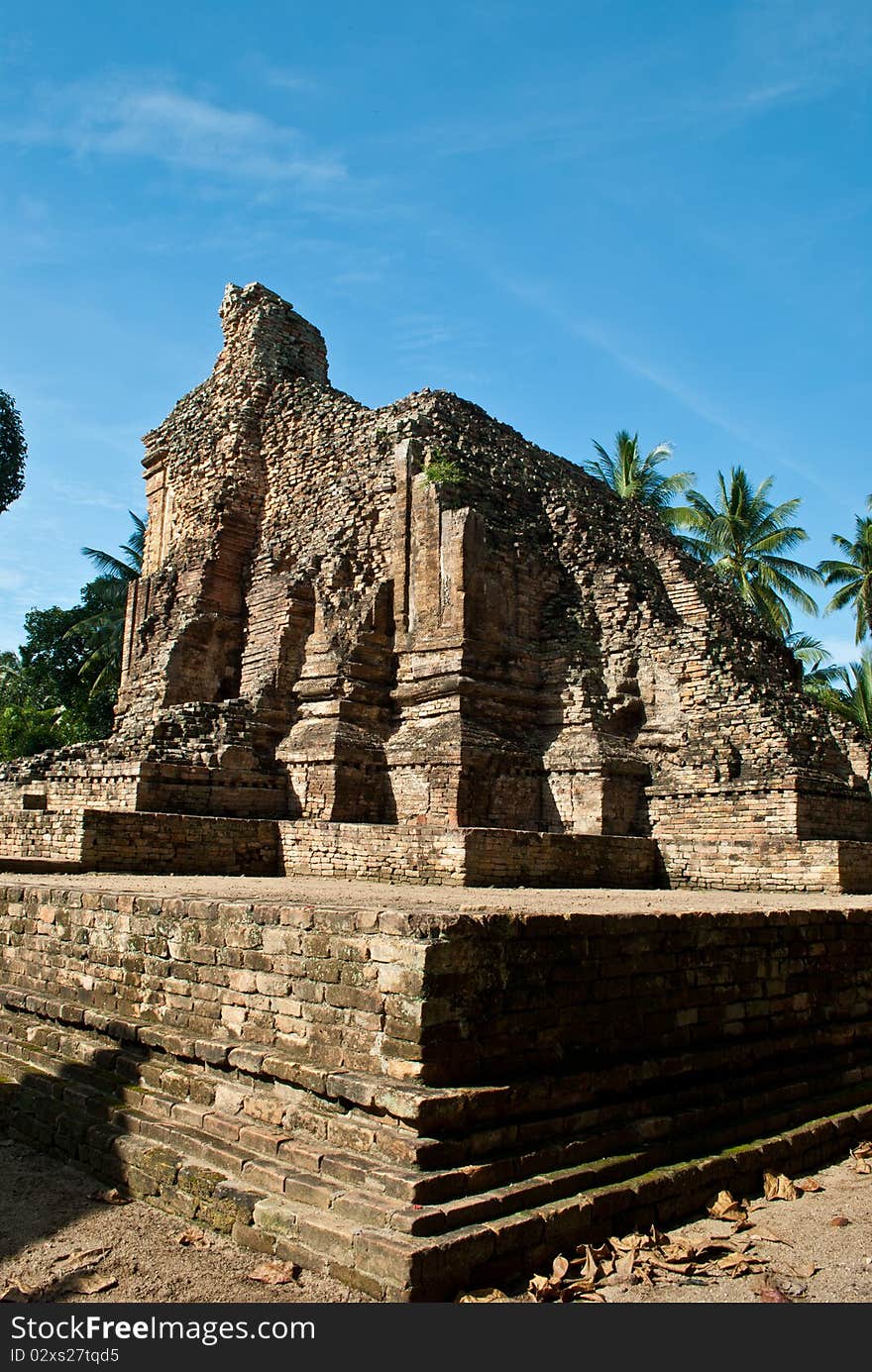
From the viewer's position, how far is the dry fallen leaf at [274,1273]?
148 inches

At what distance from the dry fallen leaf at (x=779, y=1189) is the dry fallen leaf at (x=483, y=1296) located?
1931 millimetres

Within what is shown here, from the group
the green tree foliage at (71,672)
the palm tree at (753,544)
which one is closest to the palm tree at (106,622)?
the green tree foliage at (71,672)

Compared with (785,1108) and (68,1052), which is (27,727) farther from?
(785,1108)

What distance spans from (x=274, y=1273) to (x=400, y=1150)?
24.5 inches

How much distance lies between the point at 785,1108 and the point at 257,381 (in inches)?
627

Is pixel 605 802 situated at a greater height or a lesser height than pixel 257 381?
lesser

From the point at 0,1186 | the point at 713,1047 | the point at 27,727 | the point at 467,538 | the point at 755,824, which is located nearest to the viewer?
the point at 0,1186

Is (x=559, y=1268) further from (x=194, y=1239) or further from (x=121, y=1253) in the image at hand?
(x=121, y=1253)

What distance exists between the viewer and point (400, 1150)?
12.8 feet

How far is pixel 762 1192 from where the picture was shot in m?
5.09

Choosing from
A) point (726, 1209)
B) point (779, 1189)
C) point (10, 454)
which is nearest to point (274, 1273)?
point (726, 1209)

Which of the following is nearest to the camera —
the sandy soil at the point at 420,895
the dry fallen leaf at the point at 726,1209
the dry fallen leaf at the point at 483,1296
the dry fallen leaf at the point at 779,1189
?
the dry fallen leaf at the point at 483,1296

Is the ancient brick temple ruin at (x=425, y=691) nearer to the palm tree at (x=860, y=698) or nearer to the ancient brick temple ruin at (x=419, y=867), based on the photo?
the ancient brick temple ruin at (x=419, y=867)

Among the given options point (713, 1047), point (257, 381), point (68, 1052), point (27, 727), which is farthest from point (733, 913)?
point (27, 727)
